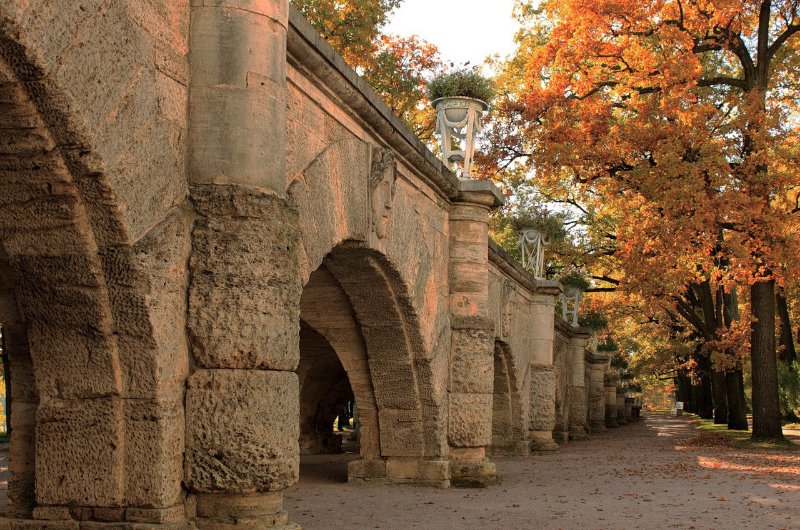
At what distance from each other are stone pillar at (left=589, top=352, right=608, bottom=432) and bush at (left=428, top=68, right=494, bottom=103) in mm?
23449

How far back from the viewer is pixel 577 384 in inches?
1098

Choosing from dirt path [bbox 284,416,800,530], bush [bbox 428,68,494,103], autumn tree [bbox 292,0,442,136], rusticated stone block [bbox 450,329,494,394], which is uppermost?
autumn tree [bbox 292,0,442,136]

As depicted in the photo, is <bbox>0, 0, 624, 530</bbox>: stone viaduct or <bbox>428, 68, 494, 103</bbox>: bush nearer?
<bbox>0, 0, 624, 530</bbox>: stone viaduct

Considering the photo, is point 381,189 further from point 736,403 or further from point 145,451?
point 736,403

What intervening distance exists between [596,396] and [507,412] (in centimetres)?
1759

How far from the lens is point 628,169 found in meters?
20.3

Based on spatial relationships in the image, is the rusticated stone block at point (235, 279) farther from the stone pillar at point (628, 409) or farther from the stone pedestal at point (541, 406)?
the stone pillar at point (628, 409)

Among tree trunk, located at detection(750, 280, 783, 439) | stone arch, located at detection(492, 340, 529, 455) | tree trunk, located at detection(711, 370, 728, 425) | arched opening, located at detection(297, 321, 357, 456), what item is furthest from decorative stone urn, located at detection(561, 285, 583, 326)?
arched opening, located at detection(297, 321, 357, 456)

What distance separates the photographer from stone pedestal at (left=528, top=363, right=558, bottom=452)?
19.7 meters

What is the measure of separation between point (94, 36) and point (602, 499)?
25.1ft

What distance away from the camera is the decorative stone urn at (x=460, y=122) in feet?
39.5

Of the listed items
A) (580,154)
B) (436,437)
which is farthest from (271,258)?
(580,154)

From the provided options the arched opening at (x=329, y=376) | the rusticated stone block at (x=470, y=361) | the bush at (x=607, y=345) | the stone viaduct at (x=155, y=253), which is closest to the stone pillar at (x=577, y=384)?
the arched opening at (x=329, y=376)

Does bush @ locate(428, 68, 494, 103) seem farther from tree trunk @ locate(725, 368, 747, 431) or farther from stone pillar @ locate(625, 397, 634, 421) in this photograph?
stone pillar @ locate(625, 397, 634, 421)
